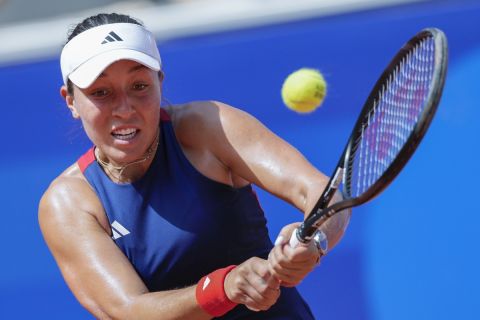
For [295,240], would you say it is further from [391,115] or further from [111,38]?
[111,38]

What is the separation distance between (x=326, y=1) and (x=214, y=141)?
48.8 inches

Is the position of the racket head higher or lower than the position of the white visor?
lower

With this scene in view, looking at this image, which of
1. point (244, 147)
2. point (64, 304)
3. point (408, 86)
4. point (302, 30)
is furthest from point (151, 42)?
point (64, 304)

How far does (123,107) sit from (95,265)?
0.35m

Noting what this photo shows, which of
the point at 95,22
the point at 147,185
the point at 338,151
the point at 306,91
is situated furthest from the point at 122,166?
the point at 338,151

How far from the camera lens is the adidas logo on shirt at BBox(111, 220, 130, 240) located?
2072 mm

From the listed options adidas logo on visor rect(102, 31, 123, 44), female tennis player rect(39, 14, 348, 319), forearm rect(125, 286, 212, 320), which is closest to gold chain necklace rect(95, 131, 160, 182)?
female tennis player rect(39, 14, 348, 319)

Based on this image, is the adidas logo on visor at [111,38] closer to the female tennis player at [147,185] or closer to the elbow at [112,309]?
the female tennis player at [147,185]

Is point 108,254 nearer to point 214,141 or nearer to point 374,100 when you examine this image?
point 214,141

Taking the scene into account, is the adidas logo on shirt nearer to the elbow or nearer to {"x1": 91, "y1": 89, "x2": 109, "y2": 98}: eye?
the elbow

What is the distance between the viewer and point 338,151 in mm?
3006

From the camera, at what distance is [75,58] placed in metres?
2.03

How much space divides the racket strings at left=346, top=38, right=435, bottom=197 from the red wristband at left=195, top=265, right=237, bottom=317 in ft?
0.97

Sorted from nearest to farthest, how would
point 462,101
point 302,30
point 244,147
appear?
point 244,147, point 462,101, point 302,30
